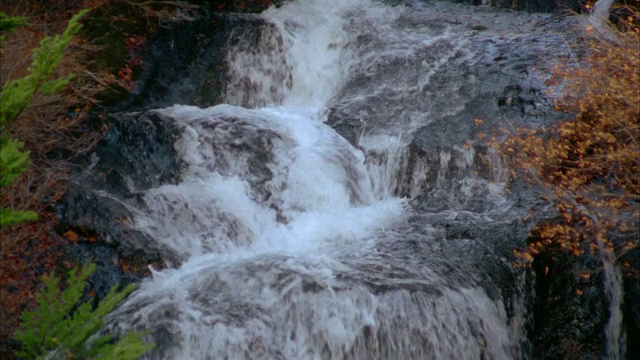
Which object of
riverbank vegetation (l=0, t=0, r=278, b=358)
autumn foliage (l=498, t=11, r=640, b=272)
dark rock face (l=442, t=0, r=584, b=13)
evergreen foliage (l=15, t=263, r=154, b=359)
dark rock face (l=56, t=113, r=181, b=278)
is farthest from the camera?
dark rock face (l=442, t=0, r=584, b=13)

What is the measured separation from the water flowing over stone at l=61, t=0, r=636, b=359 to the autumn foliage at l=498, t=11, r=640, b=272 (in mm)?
356

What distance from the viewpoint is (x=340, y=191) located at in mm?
8000

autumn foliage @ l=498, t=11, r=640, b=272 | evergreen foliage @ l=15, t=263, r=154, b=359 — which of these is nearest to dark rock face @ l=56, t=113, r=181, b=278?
evergreen foliage @ l=15, t=263, r=154, b=359

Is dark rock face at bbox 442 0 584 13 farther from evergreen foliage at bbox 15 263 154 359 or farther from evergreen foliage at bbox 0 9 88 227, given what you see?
evergreen foliage at bbox 15 263 154 359

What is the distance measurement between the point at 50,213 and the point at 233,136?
2.25 meters

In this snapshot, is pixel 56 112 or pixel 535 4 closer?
pixel 56 112

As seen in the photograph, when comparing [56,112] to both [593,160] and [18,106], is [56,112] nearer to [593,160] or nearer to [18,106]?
[18,106]

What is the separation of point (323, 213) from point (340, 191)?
388 mm

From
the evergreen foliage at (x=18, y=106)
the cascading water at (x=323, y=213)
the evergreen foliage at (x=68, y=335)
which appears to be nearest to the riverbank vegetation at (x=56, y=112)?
the evergreen foliage at (x=18, y=106)

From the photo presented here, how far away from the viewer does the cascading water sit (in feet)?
19.2

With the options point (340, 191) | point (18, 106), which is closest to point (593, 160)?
point (340, 191)

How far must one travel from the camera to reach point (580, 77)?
759cm

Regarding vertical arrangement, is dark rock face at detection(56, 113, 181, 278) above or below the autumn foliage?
below

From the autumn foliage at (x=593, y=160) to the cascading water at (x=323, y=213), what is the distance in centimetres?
53
